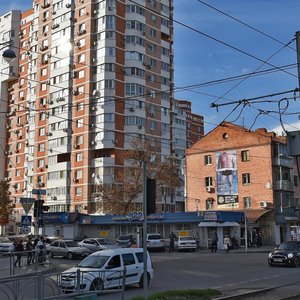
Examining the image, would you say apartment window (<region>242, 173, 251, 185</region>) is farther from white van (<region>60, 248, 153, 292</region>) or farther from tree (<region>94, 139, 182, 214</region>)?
white van (<region>60, 248, 153, 292</region>)

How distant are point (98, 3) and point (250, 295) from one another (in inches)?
2553

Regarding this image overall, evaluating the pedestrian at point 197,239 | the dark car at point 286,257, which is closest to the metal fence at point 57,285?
the dark car at point 286,257

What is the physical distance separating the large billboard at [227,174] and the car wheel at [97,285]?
46.4 meters

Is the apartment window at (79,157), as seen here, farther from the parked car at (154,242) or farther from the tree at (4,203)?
the parked car at (154,242)

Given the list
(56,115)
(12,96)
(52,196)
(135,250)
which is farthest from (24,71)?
(135,250)

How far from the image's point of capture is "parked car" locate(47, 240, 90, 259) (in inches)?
1414

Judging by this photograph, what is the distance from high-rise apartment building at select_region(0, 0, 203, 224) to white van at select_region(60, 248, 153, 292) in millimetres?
48403

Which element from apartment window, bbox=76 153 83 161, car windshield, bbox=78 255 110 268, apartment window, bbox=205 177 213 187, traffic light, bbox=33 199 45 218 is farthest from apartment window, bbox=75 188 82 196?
car windshield, bbox=78 255 110 268

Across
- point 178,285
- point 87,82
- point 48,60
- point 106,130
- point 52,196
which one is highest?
point 48,60

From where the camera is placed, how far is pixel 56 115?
74.4 meters

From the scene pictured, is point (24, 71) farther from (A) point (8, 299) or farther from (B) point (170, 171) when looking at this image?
(A) point (8, 299)

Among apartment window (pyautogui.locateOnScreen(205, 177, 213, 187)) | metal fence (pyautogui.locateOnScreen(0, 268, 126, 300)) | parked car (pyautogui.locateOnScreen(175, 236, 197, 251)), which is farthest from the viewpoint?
apartment window (pyautogui.locateOnScreen(205, 177, 213, 187))

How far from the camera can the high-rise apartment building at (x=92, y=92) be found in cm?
6894

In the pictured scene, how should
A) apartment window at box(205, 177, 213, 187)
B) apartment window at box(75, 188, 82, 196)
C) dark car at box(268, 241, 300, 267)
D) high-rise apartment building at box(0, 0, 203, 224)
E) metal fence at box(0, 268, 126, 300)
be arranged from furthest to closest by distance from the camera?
apartment window at box(75, 188, 82, 196) < high-rise apartment building at box(0, 0, 203, 224) < apartment window at box(205, 177, 213, 187) < dark car at box(268, 241, 300, 267) < metal fence at box(0, 268, 126, 300)
